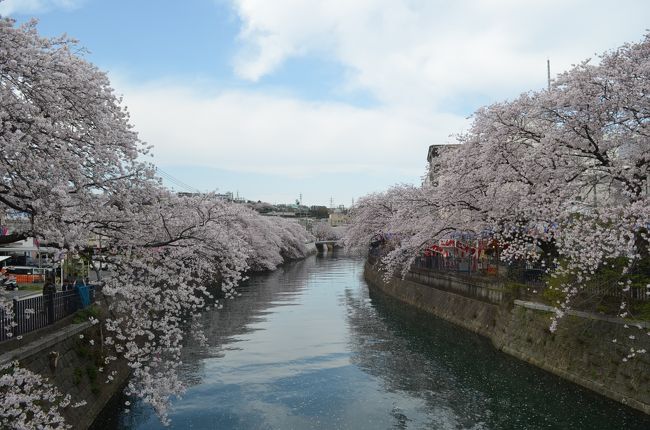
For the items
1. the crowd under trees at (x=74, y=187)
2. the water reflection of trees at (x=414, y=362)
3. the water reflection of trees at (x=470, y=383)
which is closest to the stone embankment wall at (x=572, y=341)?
the water reflection of trees at (x=470, y=383)

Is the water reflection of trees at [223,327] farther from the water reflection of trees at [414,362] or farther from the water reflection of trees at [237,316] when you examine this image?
the water reflection of trees at [414,362]

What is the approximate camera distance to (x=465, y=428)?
1453 centimetres

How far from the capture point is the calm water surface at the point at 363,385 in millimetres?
15000

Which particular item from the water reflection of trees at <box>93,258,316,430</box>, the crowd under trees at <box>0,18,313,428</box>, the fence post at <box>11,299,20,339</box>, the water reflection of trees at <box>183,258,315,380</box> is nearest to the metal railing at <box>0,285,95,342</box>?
the fence post at <box>11,299,20,339</box>

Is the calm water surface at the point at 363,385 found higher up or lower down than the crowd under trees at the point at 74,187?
lower down

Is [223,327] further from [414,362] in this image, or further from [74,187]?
[74,187]

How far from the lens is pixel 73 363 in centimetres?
1411

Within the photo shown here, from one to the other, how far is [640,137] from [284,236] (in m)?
76.2

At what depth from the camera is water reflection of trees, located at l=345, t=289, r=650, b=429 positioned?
588 inches

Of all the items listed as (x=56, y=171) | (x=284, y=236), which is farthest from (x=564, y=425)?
(x=284, y=236)

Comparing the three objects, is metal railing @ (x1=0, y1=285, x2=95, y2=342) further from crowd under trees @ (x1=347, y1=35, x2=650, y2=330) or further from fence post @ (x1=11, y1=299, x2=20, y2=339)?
crowd under trees @ (x1=347, y1=35, x2=650, y2=330)

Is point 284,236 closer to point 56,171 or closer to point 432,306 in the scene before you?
point 432,306

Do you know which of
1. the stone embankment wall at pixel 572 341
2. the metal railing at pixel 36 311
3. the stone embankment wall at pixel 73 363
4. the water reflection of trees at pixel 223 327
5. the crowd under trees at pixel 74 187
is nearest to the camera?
the crowd under trees at pixel 74 187

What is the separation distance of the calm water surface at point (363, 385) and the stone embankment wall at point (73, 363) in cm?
72
